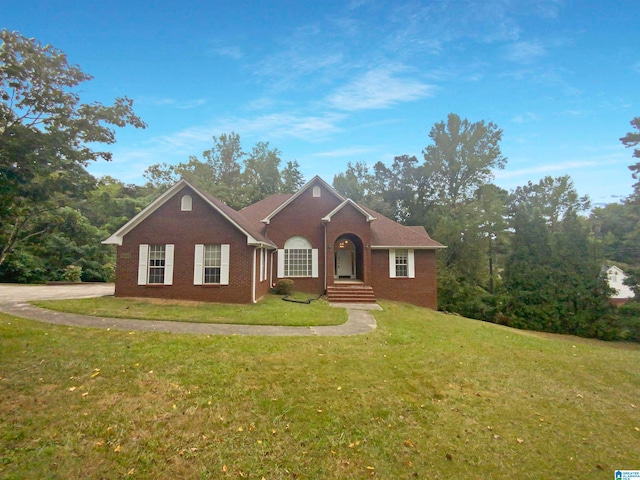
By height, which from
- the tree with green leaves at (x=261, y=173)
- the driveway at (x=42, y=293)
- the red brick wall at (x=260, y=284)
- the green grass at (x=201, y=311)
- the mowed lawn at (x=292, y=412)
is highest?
the tree with green leaves at (x=261, y=173)

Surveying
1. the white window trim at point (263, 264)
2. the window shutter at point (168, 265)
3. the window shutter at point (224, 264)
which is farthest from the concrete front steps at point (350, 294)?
the window shutter at point (168, 265)

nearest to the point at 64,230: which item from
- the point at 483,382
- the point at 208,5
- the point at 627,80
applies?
the point at 208,5

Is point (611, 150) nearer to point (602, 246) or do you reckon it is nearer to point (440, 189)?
point (602, 246)

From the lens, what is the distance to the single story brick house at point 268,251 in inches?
542

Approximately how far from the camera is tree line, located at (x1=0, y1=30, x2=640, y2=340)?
8.72 meters

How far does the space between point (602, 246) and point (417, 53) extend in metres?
19.9

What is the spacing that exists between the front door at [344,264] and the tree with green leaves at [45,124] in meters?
14.3

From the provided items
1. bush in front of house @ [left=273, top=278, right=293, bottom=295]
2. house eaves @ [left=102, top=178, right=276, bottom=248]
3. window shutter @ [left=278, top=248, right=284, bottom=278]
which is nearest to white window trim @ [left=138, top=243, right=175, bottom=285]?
house eaves @ [left=102, top=178, right=276, bottom=248]

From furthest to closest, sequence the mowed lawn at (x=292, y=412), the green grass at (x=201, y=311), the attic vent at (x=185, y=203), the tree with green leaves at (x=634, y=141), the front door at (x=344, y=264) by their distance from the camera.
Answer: the front door at (x=344, y=264)
the tree with green leaves at (x=634, y=141)
the attic vent at (x=185, y=203)
the green grass at (x=201, y=311)
the mowed lawn at (x=292, y=412)

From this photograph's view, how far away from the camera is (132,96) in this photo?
10.0 metres

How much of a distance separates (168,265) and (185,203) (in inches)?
113

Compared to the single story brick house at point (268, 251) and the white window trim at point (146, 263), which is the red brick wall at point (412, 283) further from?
the white window trim at point (146, 263)

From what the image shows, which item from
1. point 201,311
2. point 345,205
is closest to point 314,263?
point 345,205

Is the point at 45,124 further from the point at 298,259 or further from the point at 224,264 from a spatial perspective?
the point at 298,259
